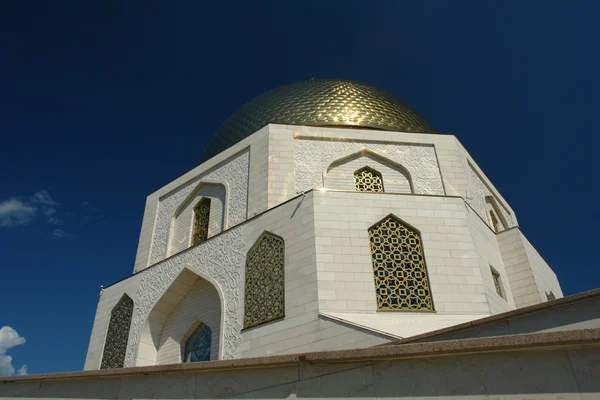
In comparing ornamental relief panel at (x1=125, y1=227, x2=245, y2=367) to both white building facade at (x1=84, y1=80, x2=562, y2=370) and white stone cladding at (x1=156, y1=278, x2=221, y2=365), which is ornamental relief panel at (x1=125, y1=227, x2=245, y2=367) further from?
white stone cladding at (x1=156, y1=278, x2=221, y2=365)

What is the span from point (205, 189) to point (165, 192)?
3.74 feet

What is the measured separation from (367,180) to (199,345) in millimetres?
4088

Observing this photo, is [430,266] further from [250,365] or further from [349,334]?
[250,365]

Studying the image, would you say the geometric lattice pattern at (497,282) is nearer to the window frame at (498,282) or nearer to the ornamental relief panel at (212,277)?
the window frame at (498,282)

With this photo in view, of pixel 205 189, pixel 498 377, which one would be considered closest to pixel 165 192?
pixel 205 189

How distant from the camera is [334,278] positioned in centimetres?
583

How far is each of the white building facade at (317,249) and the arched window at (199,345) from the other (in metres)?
0.02

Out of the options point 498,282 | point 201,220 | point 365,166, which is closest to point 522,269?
point 498,282

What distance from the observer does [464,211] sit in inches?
263

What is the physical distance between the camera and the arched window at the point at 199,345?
7236 mm

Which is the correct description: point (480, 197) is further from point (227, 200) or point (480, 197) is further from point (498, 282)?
point (227, 200)

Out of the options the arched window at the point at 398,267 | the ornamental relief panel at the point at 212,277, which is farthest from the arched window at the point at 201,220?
the arched window at the point at 398,267

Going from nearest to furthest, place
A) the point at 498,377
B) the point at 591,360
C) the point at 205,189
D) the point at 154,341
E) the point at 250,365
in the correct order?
the point at 591,360
the point at 498,377
the point at 250,365
the point at 154,341
the point at 205,189

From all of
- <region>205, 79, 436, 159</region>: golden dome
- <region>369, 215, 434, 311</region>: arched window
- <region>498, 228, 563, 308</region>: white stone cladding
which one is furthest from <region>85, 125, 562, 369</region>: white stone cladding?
<region>205, 79, 436, 159</region>: golden dome
